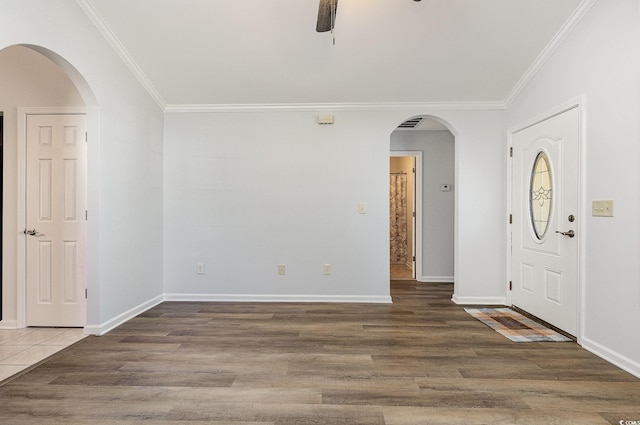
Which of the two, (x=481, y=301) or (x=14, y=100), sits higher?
(x=14, y=100)

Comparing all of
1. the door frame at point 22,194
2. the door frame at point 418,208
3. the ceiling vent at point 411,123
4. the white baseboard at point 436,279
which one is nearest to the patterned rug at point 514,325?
the white baseboard at point 436,279

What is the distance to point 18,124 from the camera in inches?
129

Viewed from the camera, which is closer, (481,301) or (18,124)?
(18,124)

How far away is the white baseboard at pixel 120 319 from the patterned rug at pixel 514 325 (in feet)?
12.1

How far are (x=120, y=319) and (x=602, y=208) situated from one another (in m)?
4.42

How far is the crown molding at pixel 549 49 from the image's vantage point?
112 inches

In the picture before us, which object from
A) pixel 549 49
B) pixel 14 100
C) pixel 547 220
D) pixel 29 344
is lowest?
pixel 29 344

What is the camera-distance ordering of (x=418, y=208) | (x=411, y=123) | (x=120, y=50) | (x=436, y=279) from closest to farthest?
(x=120, y=50) < (x=411, y=123) < (x=436, y=279) < (x=418, y=208)

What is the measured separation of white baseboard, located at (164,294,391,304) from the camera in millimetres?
4246

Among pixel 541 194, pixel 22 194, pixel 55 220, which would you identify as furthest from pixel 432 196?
pixel 22 194

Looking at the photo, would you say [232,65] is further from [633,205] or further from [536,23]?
[633,205]

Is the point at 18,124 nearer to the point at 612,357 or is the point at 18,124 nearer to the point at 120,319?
the point at 120,319

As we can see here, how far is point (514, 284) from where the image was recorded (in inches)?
156

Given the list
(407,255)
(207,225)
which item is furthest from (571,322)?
(407,255)
